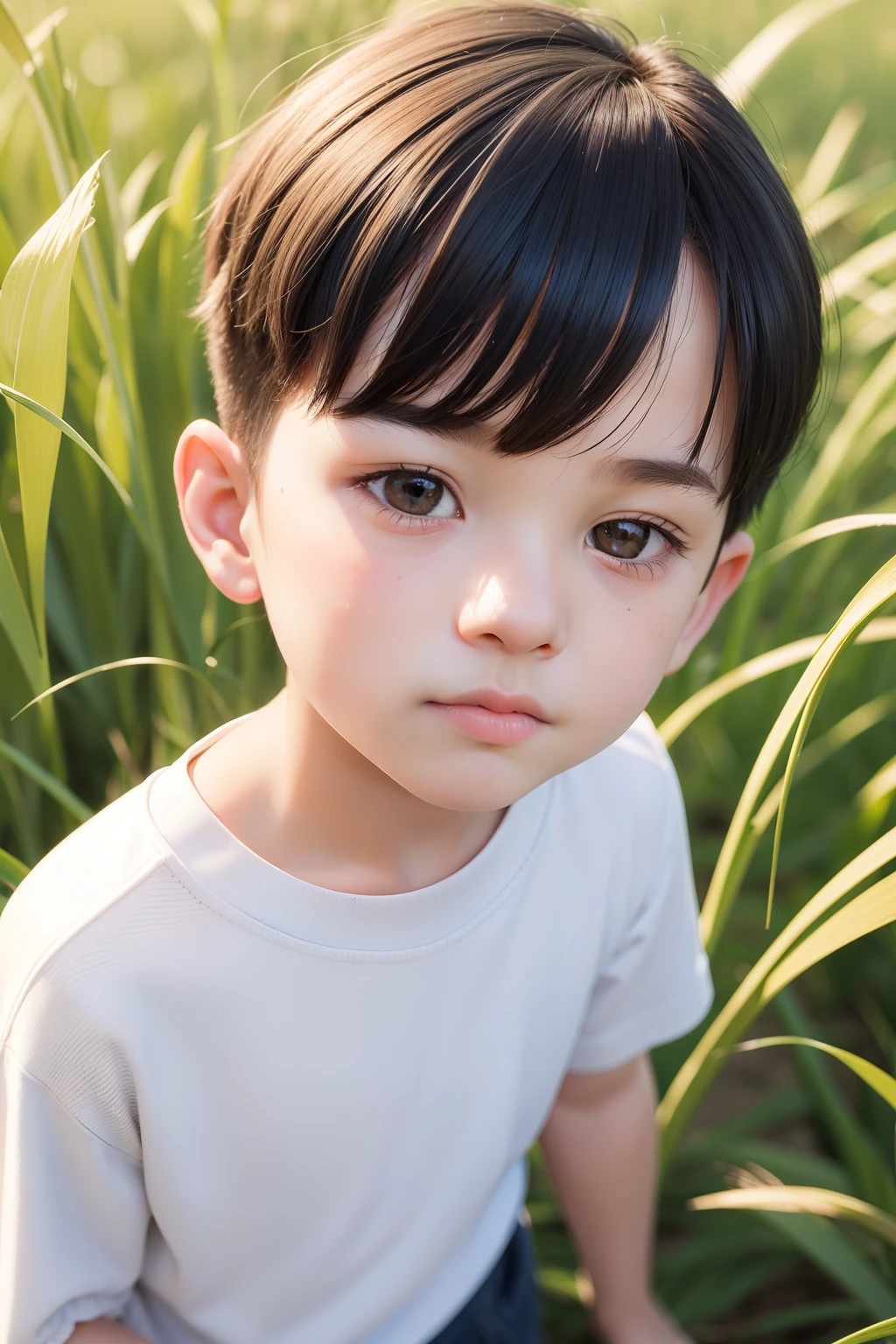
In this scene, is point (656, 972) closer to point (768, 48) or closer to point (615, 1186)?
point (615, 1186)

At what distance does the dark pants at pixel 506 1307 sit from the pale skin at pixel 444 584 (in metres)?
0.30

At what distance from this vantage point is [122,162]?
4.93 ft

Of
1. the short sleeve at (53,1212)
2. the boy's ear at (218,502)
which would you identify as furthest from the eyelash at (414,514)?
the short sleeve at (53,1212)

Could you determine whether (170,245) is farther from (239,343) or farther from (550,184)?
(550,184)

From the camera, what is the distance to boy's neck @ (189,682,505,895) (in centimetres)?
70

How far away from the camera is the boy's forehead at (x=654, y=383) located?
22.2 inches

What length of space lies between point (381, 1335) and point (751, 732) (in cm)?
74

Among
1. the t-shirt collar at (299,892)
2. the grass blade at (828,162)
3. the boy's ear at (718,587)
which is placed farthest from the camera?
the grass blade at (828,162)

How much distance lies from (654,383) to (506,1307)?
73 centimetres

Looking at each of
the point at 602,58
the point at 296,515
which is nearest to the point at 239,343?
the point at 296,515

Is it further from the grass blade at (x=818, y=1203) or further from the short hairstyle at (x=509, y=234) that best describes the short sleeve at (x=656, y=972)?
the short hairstyle at (x=509, y=234)

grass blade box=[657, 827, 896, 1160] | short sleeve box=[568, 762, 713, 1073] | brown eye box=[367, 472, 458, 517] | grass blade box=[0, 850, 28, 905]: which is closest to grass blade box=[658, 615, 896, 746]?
short sleeve box=[568, 762, 713, 1073]

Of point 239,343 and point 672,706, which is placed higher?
point 239,343

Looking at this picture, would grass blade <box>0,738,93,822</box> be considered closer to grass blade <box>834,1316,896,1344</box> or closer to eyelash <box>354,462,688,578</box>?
eyelash <box>354,462,688,578</box>
